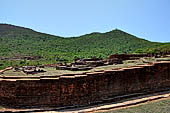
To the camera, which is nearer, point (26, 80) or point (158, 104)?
point (158, 104)

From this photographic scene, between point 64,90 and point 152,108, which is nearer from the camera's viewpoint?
point 152,108

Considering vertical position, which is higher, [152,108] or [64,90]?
[64,90]

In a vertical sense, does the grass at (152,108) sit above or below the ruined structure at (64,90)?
below

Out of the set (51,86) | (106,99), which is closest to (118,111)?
(106,99)

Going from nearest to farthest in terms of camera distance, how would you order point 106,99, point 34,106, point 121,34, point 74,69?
1. point 34,106
2. point 106,99
3. point 74,69
4. point 121,34

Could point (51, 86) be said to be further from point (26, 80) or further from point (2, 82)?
point (2, 82)

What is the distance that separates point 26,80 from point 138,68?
15.9 feet

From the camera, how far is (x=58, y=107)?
6.81m

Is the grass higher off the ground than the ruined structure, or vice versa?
the ruined structure

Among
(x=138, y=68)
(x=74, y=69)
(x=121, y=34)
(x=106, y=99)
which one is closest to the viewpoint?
(x=106, y=99)

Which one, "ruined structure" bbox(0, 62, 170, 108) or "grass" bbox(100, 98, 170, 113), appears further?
"ruined structure" bbox(0, 62, 170, 108)

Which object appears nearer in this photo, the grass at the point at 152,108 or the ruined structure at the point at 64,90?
the grass at the point at 152,108

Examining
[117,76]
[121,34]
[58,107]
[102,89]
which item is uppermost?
[121,34]

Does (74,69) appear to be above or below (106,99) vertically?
above
